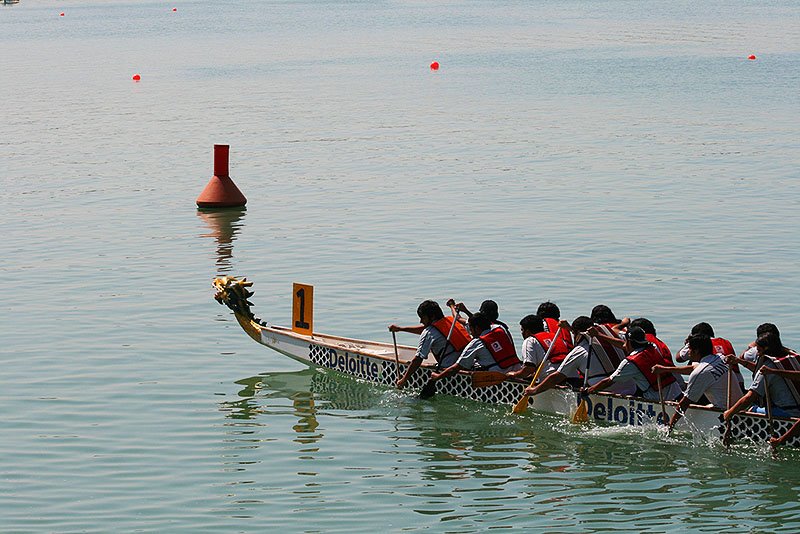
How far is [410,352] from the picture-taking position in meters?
19.2

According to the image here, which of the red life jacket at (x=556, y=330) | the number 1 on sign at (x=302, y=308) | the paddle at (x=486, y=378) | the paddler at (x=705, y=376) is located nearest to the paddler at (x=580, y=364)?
the red life jacket at (x=556, y=330)

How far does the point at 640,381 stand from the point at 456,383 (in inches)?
109

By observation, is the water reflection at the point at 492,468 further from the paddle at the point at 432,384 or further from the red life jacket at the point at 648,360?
the red life jacket at the point at 648,360

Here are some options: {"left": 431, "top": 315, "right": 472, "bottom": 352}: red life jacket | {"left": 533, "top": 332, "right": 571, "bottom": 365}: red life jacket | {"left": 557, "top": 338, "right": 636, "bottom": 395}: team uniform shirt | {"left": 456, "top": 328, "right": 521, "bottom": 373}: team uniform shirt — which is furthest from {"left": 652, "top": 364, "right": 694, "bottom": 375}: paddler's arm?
{"left": 431, "top": 315, "right": 472, "bottom": 352}: red life jacket

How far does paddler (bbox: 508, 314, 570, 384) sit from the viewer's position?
1664 cm

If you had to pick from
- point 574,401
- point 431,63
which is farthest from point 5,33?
point 574,401

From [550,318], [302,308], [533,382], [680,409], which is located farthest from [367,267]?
[680,409]

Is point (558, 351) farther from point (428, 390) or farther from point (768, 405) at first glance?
point (768, 405)

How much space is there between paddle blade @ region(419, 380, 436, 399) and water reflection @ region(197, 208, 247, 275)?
9.84 meters

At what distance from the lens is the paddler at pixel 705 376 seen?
15.0 meters

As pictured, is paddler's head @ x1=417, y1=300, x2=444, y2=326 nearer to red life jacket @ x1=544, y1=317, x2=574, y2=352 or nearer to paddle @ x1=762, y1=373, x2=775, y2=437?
red life jacket @ x1=544, y1=317, x2=574, y2=352

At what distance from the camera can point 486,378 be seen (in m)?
17.2

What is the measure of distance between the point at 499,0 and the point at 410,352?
122412mm

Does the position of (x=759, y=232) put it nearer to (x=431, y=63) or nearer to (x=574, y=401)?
(x=574, y=401)
